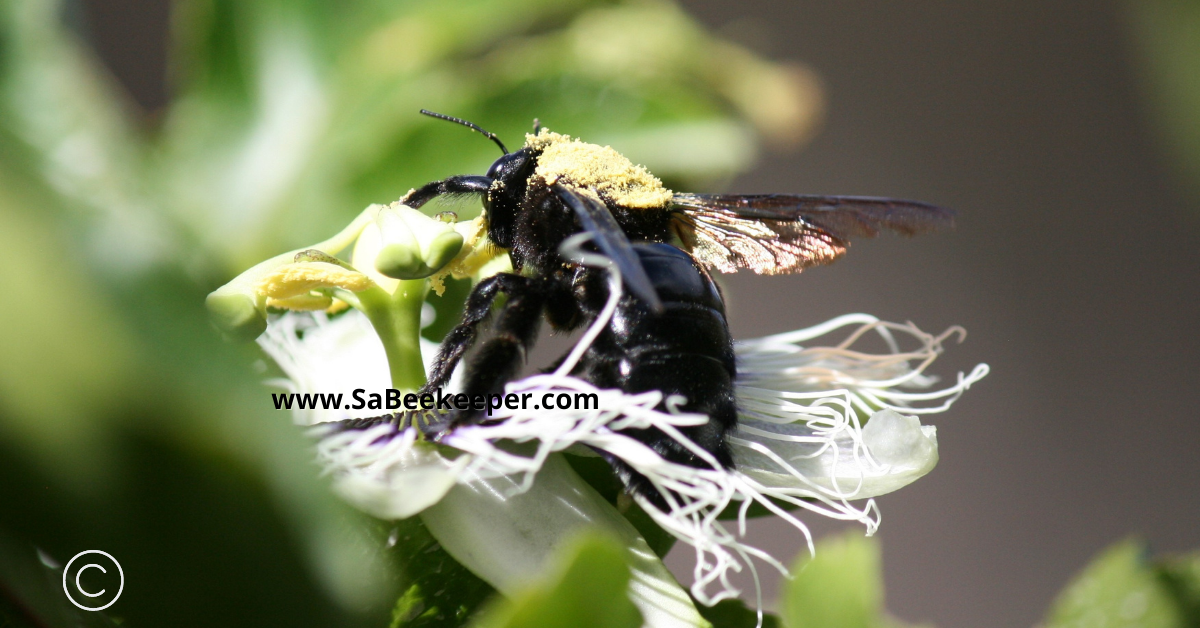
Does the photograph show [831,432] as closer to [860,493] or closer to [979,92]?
[860,493]

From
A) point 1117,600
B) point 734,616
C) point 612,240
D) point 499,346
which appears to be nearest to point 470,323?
point 499,346

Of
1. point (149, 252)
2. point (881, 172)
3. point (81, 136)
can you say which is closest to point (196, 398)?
point (149, 252)

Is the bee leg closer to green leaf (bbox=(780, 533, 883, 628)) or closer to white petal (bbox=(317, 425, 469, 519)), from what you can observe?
white petal (bbox=(317, 425, 469, 519))

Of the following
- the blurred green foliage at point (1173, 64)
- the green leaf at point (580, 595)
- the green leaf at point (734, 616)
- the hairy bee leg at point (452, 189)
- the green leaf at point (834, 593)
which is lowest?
the green leaf at point (734, 616)

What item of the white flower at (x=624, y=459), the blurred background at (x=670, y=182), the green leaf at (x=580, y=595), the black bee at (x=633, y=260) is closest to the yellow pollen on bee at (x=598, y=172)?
the black bee at (x=633, y=260)

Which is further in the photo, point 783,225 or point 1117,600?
point 783,225

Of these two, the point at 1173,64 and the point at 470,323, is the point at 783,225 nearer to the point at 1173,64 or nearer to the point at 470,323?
the point at 470,323

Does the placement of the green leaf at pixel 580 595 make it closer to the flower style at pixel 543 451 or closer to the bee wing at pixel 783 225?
the flower style at pixel 543 451
